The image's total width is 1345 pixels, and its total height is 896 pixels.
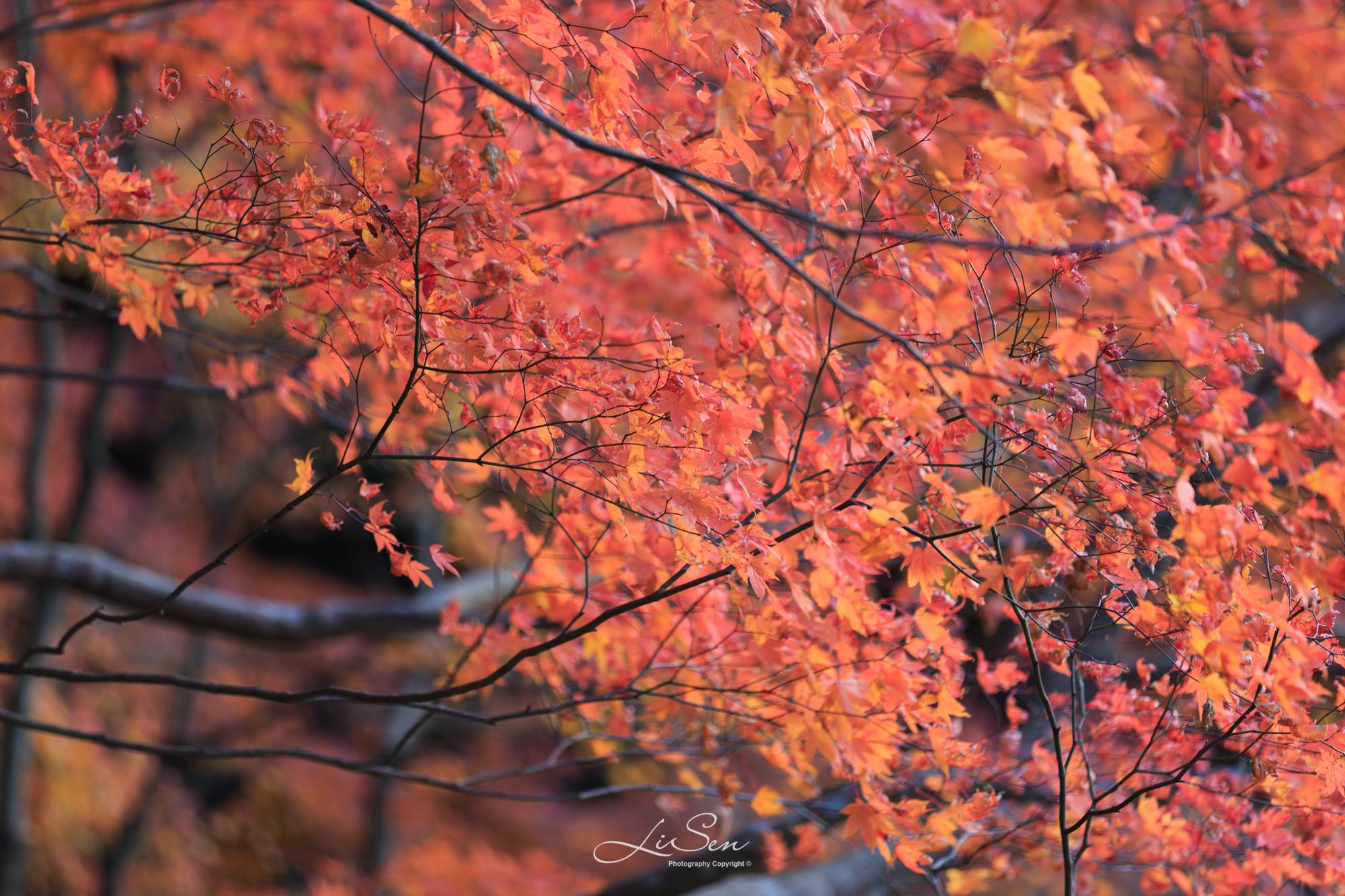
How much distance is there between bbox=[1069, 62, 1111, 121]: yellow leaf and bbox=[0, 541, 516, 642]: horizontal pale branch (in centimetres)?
241

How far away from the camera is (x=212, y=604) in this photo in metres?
3.73

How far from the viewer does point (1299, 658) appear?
170 centimetres

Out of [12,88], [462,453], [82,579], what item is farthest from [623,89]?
[82,579]

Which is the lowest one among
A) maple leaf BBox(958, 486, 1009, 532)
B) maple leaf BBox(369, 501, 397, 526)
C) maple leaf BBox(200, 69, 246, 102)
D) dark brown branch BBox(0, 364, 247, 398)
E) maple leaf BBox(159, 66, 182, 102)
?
maple leaf BBox(958, 486, 1009, 532)

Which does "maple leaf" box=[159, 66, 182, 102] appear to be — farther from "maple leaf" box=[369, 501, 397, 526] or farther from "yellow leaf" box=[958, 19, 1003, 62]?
"yellow leaf" box=[958, 19, 1003, 62]

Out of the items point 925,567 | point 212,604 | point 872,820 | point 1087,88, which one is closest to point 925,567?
point 925,567

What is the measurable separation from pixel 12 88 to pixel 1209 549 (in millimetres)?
2947

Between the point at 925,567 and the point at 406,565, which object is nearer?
the point at 925,567

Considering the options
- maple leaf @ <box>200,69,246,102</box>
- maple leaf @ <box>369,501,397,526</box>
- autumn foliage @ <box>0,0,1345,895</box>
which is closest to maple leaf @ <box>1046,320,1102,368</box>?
autumn foliage @ <box>0,0,1345,895</box>

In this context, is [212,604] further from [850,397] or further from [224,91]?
[850,397]

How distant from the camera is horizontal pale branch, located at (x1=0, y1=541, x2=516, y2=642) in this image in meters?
3.44

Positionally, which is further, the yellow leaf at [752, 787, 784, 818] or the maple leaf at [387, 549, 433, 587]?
the yellow leaf at [752, 787, 784, 818]

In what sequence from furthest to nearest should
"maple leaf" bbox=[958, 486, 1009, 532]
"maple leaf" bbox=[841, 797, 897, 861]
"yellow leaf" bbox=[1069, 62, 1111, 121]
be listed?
1. "maple leaf" bbox=[841, 797, 897, 861]
2. "maple leaf" bbox=[958, 486, 1009, 532]
3. "yellow leaf" bbox=[1069, 62, 1111, 121]

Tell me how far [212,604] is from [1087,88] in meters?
3.88
